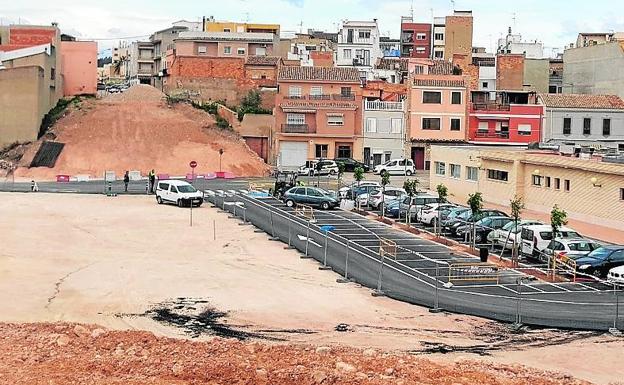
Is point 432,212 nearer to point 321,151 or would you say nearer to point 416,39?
point 321,151

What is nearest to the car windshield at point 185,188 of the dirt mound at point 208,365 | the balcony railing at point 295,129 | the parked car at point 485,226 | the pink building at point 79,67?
the parked car at point 485,226

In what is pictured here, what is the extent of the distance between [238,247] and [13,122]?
46.4m

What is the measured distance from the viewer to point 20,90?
79.1 meters

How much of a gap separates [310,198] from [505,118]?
95.6 ft

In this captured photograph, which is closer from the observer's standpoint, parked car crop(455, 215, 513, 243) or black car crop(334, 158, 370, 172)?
parked car crop(455, 215, 513, 243)

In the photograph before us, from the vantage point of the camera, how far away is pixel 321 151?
266 ft

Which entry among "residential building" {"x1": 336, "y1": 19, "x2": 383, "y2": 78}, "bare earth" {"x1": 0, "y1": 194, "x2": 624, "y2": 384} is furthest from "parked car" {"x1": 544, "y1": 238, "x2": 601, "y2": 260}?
"residential building" {"x1": 336, "y1": 19, "x2": 383, "y2": 78}

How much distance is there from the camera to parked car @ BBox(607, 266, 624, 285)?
100ft

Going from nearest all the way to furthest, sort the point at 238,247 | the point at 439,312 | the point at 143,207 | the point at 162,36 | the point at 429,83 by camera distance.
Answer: the point at 439,312 → the point at 238,247 → the point at 143,207 → the point at 429,83 → the point at 162,36

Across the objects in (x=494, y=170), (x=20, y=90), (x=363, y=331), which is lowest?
(x=363, y=331)

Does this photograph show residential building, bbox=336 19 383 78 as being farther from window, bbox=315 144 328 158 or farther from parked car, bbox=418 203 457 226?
parked car, bbox=418 203 457 226

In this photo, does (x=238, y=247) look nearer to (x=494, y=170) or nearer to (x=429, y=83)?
(x=494, y=170)

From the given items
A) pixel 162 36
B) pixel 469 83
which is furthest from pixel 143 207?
pixel 162 36

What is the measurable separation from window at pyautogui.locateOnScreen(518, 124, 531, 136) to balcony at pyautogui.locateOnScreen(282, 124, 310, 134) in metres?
17.2
